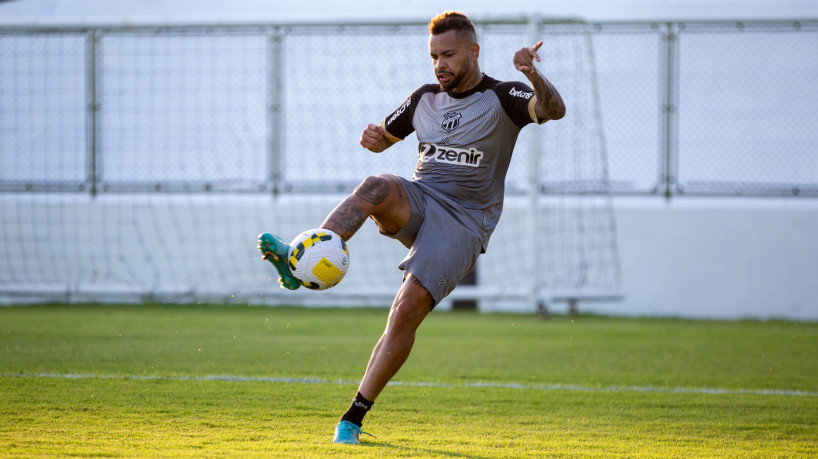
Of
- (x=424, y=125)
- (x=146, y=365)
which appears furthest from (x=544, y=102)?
(x=146, y=365)

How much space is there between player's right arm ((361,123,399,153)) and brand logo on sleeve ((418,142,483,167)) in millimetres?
254

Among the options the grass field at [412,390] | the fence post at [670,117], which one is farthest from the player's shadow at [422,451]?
the fence post at [670,117]

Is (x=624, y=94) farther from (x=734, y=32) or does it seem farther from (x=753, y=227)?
(x=753, y=227)

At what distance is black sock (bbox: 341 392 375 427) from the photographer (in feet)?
13.8

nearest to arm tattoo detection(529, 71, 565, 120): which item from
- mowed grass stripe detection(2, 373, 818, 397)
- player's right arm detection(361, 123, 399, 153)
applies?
player's right arm detection(361, 123, 399, 153)

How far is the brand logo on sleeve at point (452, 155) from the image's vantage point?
185 inches

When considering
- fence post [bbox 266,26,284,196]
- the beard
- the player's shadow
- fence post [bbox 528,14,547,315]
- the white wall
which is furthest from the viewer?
the white wall

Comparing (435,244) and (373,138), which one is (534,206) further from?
(435,244)

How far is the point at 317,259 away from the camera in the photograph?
3861 mm

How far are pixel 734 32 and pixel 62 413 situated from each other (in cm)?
1139

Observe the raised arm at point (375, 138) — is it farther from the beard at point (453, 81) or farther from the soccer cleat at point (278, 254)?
the soccer cleat at point (278, 254)

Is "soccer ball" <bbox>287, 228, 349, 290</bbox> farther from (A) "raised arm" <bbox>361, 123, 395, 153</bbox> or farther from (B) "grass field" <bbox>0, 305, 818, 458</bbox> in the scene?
(A) "raised arm" <bbox>361, 123, 395, 153</bbox>

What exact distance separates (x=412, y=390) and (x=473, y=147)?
1935 millimetres

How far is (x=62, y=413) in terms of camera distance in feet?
15.1
